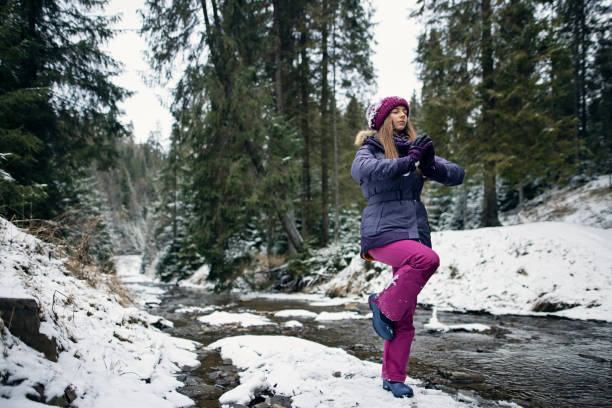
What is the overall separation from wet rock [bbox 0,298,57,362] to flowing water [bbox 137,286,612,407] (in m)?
1.06

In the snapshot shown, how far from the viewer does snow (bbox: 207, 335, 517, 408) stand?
2.21 m

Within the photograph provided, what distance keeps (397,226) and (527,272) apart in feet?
21.2

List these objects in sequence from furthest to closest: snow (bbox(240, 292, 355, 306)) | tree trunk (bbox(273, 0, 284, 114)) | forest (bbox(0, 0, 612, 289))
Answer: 1. tree trunk (bbox(273, 0, 284, 114))
2. forest (bbox(0, 0, 612, 289))
3. snow (bbox(240, 292, 355, 306))

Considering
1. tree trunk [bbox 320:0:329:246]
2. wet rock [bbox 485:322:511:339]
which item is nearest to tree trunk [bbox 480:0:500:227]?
tree trunk [bbox 320:0:329:246]

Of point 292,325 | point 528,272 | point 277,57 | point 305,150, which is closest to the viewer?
point 292,325

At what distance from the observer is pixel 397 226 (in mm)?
2365

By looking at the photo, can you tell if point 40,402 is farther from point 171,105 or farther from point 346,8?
point 346,8

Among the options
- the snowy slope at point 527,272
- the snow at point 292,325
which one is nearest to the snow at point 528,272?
the snowy slope at point 527,272

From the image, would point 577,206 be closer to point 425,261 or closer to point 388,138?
point 388,138

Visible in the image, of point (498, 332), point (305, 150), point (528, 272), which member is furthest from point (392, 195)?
point (305, 150)

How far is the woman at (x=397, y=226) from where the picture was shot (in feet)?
7.33

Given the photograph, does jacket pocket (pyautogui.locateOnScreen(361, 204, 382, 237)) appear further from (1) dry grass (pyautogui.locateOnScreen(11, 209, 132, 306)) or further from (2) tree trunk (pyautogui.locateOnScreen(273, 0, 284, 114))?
(2) tree trunk (pyautogui.locateOnScreen(273, 0, 284, 114))

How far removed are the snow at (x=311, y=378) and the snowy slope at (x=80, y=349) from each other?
540mm

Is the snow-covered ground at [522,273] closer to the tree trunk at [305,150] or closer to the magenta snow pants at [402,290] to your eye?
the magenta snow pants at [402,290]
